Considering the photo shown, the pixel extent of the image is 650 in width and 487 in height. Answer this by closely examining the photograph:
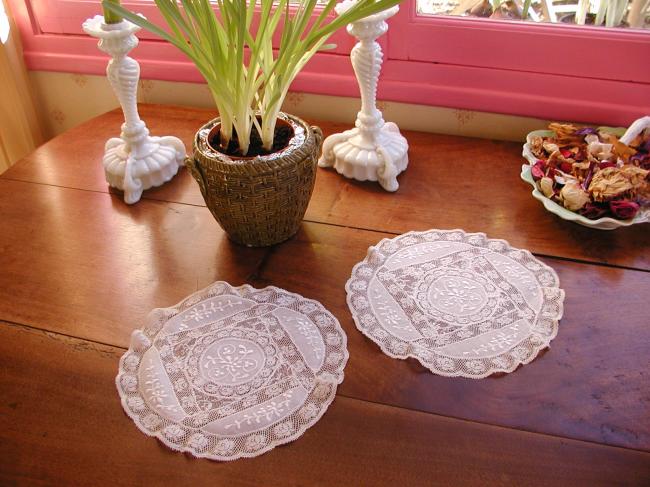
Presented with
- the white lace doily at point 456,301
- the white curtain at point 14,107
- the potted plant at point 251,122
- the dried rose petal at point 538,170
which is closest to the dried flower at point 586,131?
the dried rose petal at point 538,170

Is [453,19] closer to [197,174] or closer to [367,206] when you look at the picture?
[367,206]

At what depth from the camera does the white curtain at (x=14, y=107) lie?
1.34 meters

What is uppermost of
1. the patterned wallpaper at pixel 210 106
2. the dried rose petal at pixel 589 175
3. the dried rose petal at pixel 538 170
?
the dried rose petal at pixel 589 175

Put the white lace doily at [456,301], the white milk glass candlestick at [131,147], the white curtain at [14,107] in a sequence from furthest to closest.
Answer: the white curtain at [14,107]
the white milk glass candlestick at [131,147]
the white lace doily at [456,301]

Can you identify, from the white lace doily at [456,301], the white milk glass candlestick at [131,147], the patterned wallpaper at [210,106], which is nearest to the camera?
the white lace doily at [456,301]

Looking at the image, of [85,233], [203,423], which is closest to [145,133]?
[85,233]

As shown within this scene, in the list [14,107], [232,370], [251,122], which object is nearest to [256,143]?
[251,122]

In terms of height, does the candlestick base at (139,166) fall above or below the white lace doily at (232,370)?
above

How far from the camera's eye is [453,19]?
44.4 inches

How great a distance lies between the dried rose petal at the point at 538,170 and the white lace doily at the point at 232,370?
1.38 feet

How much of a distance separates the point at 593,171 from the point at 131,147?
0.75 m

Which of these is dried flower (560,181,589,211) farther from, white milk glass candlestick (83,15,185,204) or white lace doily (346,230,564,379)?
white milk glass candlestick (83,15,185,204)

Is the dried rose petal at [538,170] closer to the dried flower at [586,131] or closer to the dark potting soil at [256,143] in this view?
the dried flower at [586,131]

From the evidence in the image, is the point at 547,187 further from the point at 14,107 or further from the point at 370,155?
the point at 14,107
